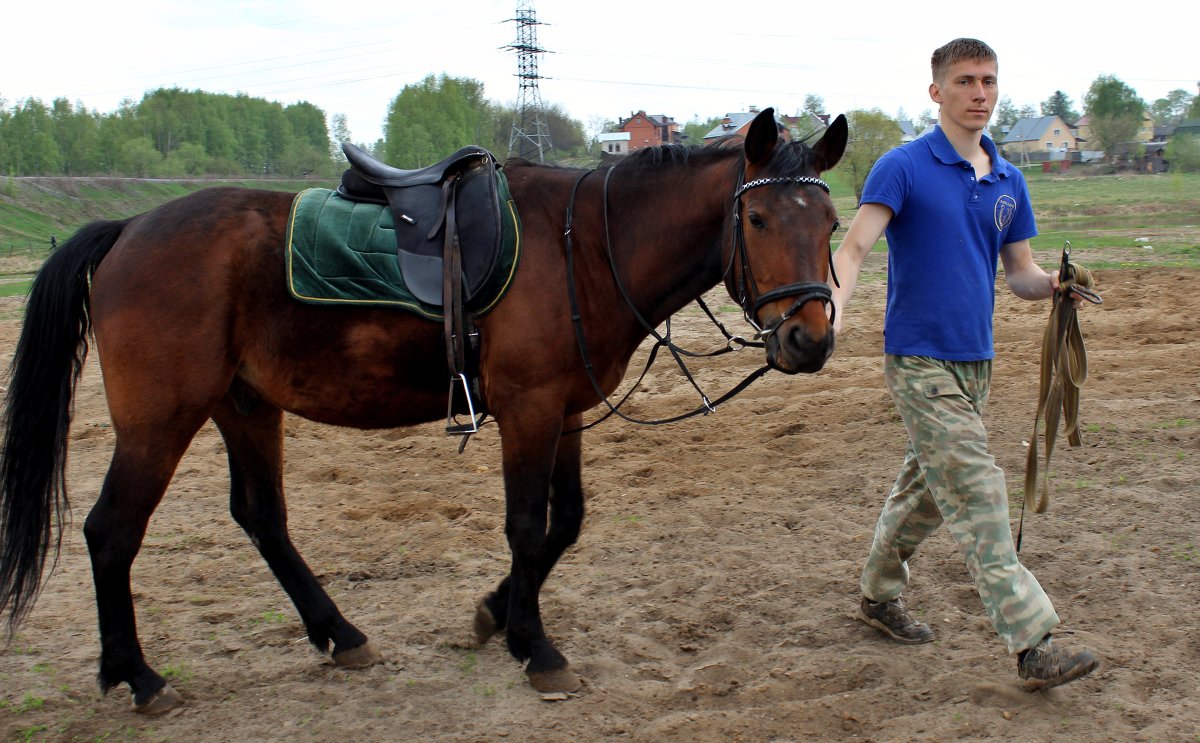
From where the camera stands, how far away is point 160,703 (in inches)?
146

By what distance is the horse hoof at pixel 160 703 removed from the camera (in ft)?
12.2

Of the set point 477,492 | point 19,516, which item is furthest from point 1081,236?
point 19,516

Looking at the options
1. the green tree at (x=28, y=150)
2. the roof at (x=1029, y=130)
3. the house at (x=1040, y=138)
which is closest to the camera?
the green tree at (x=28, y=150)

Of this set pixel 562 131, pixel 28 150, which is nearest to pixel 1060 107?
pixel 562 131

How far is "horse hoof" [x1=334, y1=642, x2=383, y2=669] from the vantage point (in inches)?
159

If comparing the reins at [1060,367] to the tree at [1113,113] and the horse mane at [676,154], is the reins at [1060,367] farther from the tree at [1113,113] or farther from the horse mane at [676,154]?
the tree at [1113,113]

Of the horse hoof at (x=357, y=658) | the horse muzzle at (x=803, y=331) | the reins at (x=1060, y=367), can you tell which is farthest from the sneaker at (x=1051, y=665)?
the horse hoof at (x=357, y=658)

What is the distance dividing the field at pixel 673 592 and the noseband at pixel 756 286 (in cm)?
146

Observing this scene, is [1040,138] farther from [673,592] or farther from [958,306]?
[958,306]

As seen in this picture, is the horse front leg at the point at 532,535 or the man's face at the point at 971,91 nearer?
the man's face at the point at 971,91

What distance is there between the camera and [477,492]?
6172mm

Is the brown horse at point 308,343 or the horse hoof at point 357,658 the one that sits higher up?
the brown horse at point 308,343

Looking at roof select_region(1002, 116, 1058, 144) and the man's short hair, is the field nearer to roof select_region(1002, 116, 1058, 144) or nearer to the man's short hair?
the man's short hair

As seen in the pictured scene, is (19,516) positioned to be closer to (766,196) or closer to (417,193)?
(417,193)
